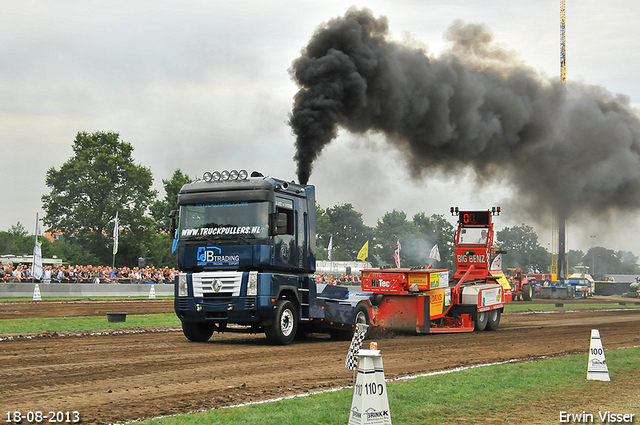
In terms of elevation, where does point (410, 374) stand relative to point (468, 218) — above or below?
below

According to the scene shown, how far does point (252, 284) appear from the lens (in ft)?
45.5

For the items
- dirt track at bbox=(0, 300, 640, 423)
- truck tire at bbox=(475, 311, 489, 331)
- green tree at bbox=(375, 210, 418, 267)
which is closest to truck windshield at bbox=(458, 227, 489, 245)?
truck tire at bbox=(475, 311, 489, 331)

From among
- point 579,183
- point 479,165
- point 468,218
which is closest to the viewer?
point 468,218

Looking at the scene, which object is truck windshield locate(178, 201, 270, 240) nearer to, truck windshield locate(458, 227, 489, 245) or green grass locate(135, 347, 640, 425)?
green grass locate(135, 347, 640, 425)

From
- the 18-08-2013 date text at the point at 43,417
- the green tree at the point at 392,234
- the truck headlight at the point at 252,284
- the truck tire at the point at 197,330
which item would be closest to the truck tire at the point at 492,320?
the truck tire at the point at 197,330

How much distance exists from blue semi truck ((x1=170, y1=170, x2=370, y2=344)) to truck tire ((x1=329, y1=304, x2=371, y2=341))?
5.95ft

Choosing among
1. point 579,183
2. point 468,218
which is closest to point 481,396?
point 468,218

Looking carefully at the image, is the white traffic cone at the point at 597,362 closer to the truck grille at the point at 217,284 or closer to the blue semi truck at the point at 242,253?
the blue semi truck at the point at 242,253

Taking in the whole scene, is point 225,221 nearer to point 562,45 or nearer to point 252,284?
point 252,284

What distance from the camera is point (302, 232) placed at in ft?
49.5

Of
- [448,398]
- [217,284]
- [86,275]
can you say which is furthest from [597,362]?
[86,275]

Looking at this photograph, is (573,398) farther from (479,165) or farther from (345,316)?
(479,165)

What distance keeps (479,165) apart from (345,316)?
11.0 metres

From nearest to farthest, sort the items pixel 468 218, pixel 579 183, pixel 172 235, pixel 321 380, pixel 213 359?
pixel 321 380
pixel 213 359
pixel 172 235
pixel 468 218
pixel 579 183
